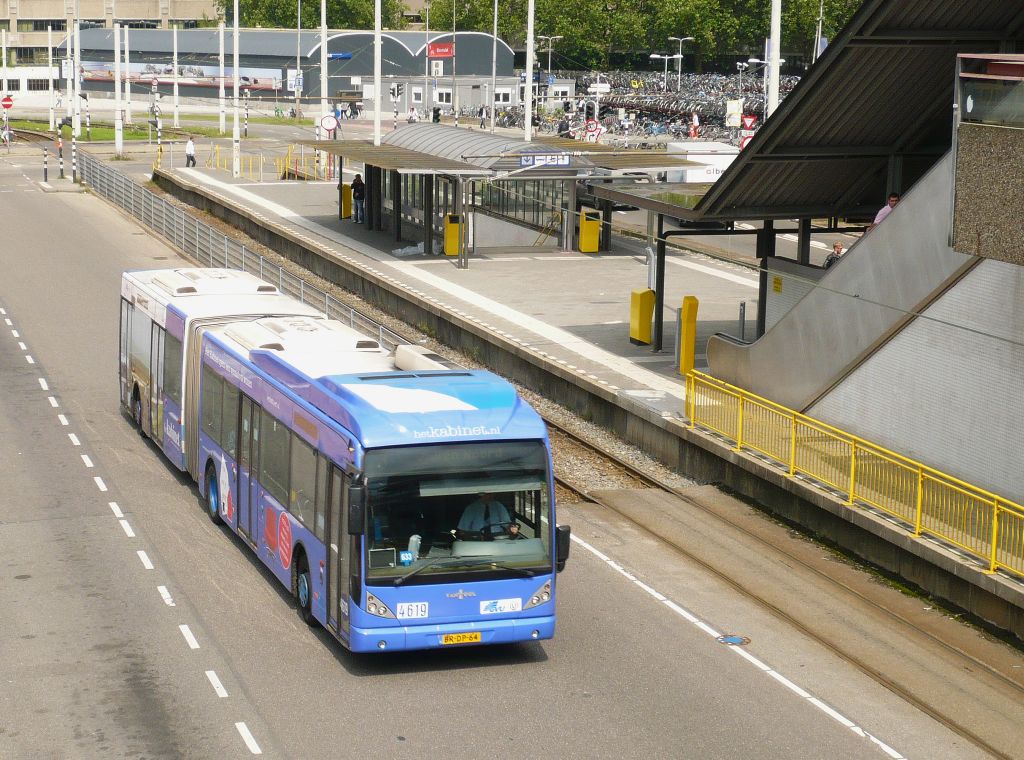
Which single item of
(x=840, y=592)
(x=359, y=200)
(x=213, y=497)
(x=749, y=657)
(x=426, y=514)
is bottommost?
(x=840, y=592)

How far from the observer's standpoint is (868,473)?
1769 cm

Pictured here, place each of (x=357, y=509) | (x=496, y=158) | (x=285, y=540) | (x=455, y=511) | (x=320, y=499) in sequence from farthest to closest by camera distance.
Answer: (x=496, y=158) < (x=285, y=540) < (x=320, y=499) < (x=455, y=511) < (x=357, y=509)

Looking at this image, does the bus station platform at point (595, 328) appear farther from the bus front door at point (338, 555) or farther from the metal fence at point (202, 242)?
the bus front door at point (338, 555)

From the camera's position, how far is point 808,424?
61.1ft

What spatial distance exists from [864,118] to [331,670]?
1344 centimetres

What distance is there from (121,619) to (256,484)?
2.26 metres

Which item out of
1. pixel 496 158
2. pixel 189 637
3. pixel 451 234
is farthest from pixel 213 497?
pixel 451 234

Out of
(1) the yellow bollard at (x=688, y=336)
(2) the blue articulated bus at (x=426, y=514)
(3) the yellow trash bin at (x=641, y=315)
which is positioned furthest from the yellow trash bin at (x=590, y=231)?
(2) the blue articulated bus at (x=426, y=514)

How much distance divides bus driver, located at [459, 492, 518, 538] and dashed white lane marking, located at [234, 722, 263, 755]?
8.15 ft

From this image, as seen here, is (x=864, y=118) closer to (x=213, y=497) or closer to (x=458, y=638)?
(x=213, y=497)

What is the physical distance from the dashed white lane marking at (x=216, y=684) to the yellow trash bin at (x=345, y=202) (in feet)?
110

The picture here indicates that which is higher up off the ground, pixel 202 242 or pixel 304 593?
pixel 202 242

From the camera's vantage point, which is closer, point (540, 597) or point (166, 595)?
point (540, 597)

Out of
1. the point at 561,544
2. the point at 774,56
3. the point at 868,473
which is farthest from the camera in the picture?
the point at 774,56
